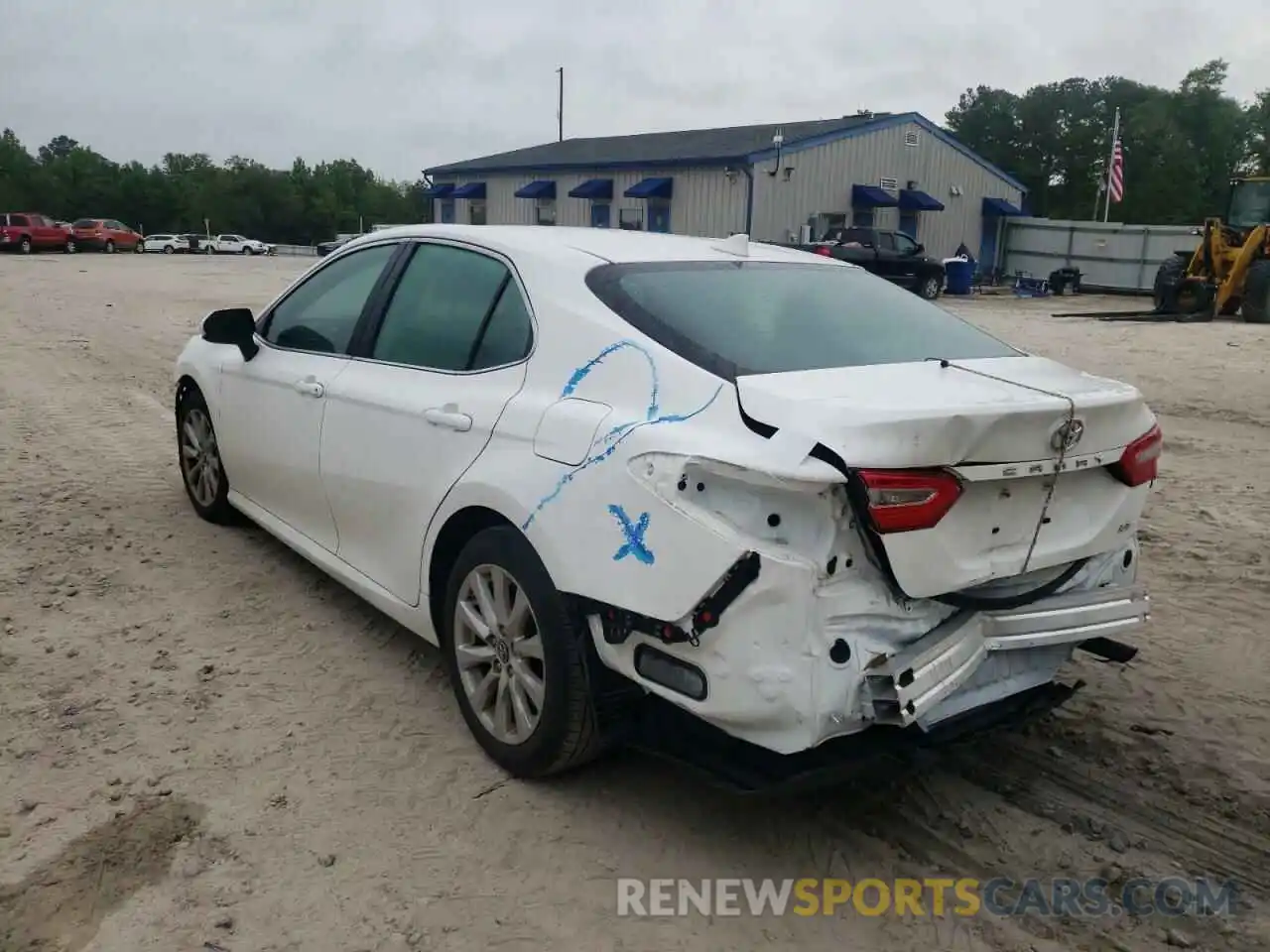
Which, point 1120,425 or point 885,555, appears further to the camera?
point 1120,425

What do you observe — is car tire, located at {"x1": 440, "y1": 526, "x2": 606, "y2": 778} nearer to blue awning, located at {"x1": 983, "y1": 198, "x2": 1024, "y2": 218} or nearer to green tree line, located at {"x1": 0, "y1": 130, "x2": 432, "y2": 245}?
blue awning, located at {"x1": 983, "y1": 198, "x2": 1024, "y2": 218}

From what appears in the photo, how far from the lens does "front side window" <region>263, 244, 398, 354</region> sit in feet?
13.8

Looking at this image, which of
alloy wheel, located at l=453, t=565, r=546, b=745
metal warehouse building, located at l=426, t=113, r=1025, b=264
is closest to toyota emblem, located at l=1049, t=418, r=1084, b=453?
alloy wheel, located at l=453, t=565, r=546, b=745

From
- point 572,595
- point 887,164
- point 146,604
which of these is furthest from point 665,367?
point 887,164

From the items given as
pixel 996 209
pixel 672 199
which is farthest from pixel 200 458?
pixel 996 209

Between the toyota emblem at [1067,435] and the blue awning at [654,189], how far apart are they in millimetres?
30314

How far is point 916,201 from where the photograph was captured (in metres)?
33.2

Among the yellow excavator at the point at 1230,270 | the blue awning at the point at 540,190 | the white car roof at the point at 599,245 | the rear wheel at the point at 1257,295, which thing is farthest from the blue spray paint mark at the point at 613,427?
the blue awning at the point at 540,190

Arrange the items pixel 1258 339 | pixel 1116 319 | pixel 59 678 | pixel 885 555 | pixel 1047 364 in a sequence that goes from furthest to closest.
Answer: pixel 1116 319 < pixel 1258 339 < pixel 59 678 < pixel 1047 364 < pixel 885 555

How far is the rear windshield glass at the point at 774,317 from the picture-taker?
2.96 m

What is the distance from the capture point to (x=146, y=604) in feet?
14.9

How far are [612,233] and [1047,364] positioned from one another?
1.60 meters

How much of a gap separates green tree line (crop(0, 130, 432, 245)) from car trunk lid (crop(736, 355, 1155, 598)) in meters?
63.7

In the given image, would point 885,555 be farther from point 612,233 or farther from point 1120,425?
point 612,233
